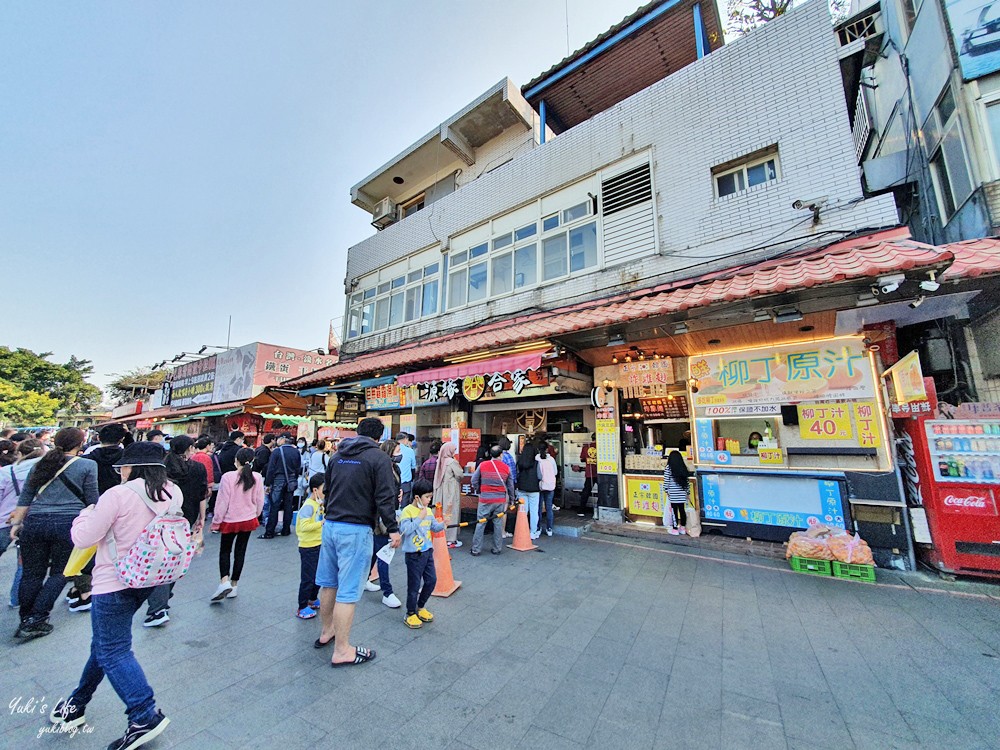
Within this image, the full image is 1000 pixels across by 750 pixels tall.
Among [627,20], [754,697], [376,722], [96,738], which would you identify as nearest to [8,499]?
[96,738]

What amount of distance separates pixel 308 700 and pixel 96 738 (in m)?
1.24

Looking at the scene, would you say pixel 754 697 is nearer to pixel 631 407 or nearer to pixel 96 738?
pixel 96 738

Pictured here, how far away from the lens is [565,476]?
10875 millimetres

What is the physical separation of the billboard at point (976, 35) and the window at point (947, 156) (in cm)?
47

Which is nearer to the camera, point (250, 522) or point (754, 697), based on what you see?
point (754, 697)

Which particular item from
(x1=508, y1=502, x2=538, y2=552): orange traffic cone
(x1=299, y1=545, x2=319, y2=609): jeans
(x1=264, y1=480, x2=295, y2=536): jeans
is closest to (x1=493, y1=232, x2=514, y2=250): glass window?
(x1=508, y1=502, x2=538, y2=552): orange traffic cone

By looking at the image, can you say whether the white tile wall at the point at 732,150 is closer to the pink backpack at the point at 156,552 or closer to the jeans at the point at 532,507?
the jeans at the point at 532,507

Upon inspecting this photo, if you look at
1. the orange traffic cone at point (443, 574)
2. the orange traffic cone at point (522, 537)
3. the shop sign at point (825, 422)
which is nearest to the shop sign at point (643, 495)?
the orange traffic cone at point (522, 537)

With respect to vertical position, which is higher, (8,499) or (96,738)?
(8,499)

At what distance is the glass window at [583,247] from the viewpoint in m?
9.23

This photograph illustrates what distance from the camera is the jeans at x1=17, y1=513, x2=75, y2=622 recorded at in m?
3.81

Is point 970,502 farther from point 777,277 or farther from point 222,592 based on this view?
point 222,592

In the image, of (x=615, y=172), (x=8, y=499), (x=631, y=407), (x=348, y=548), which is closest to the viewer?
(x=348, y=548)

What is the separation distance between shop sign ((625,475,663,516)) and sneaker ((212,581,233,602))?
7055 millimetres
